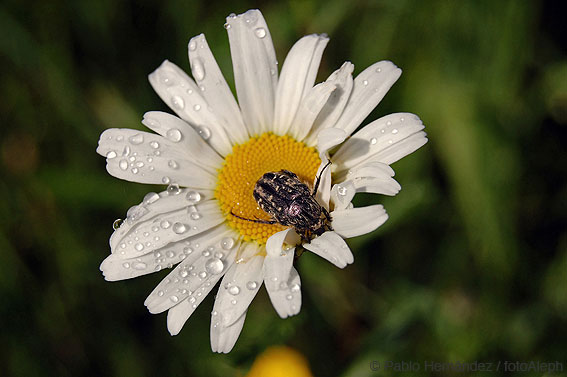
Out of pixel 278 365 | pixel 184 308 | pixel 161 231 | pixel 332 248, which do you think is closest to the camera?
pixel 332 248

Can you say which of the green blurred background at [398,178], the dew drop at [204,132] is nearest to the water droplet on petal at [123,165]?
the dew drop at [204,132]

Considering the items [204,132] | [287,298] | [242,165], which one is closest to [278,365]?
[287,298]

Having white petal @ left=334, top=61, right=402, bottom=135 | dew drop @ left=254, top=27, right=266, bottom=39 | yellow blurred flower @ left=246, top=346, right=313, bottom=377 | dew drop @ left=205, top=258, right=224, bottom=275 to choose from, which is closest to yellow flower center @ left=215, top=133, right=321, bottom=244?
dew drop @ left=205, top=258, right=224, bottom=275

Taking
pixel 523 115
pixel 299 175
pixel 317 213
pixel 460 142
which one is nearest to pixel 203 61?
pixel 299 175

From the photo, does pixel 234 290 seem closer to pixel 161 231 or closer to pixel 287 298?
pixel 287 298

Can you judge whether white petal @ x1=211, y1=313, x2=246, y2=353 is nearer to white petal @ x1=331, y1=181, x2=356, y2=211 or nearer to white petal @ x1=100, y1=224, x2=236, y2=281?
white petal @ x1=100, y1=224, x2=236, y2=281

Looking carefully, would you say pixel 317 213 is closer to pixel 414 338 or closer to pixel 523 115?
pixel 414 338

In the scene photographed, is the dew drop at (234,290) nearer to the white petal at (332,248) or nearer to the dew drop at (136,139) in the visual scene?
the white petal at (332,248)
